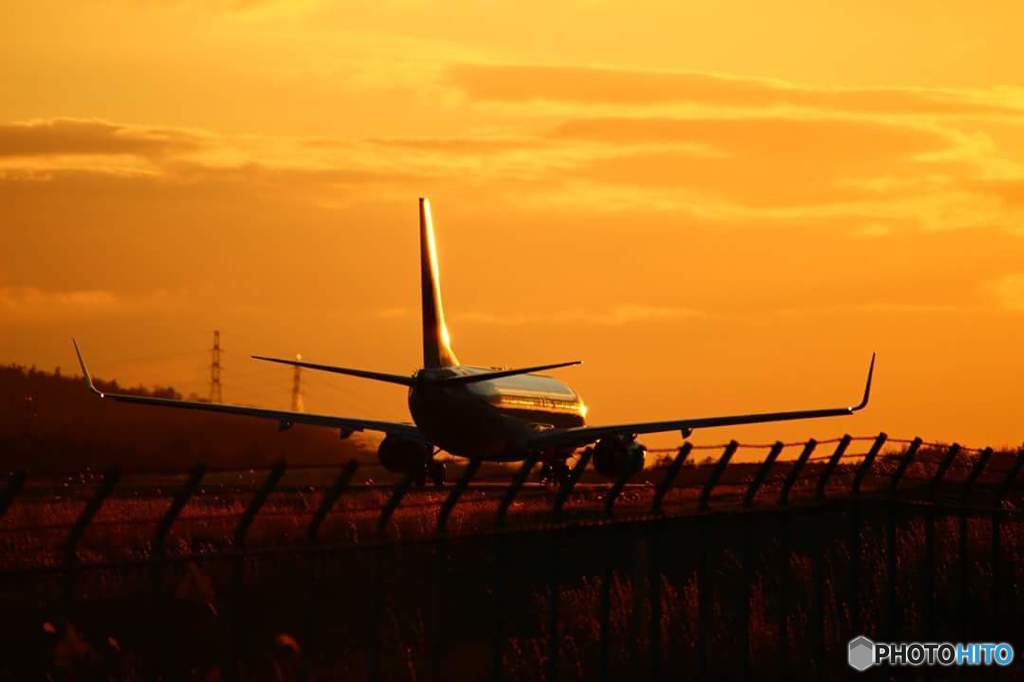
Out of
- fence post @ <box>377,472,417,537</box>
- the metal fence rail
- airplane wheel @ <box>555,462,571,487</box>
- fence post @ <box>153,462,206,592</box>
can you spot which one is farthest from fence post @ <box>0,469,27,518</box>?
airplane wheel @ <box>555,462,571,487</box>

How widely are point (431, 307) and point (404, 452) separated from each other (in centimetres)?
716

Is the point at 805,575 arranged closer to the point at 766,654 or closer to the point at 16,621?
the point at 766,654

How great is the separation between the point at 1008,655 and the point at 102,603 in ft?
45.0

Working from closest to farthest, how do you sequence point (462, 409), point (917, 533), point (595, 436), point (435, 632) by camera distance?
point (435, 632) < point (917, 533) < point (462, 409) < point (595, 436)

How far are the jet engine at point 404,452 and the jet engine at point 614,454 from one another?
18.3ft

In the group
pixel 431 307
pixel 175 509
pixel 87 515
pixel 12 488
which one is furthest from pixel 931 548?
pixel 431 307

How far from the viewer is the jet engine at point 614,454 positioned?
5925 centimetres

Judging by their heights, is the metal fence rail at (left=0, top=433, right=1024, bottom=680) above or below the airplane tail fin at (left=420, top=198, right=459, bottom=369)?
below

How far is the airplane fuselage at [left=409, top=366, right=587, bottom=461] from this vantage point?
56781 millimetres

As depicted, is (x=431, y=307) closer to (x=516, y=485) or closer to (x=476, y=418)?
(x=476, y=418)

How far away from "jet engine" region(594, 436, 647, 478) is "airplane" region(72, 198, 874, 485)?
1.3 inches

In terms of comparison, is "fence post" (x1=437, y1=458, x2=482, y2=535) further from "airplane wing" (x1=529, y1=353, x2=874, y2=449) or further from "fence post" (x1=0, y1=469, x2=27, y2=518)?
"airplane wing" (x1=529, y1=353, x2=874, y2=449)

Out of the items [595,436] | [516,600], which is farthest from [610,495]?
[595,436]

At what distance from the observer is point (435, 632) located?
46.1ft
